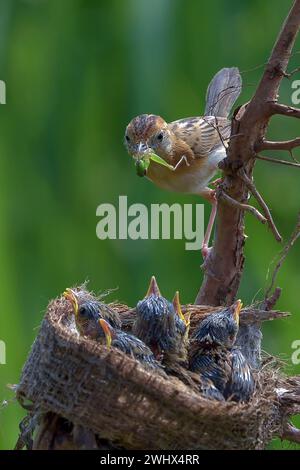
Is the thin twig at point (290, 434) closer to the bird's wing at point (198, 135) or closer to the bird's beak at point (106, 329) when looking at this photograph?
the bird's beak at point (106, 329)

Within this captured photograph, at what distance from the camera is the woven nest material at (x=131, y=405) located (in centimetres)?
152

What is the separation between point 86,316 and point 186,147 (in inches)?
28.6

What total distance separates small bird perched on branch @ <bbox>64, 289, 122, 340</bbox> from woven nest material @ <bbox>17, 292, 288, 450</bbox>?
0.24 m

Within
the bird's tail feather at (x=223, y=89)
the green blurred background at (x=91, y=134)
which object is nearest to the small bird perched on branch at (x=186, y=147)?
the bird's tail feather at (x=223, y=89)

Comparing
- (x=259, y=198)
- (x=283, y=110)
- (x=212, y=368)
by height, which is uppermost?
(x=283, y=110)

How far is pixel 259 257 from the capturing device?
3125 mm

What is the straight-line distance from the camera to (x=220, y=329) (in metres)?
1.89

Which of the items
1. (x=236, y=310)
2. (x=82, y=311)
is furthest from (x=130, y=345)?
(x=236, y=310)

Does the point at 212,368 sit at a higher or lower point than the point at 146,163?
lower

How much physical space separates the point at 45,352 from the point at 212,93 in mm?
1055

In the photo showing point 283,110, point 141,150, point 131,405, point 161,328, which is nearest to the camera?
point 131,405

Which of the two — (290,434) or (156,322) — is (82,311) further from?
(290,434)
